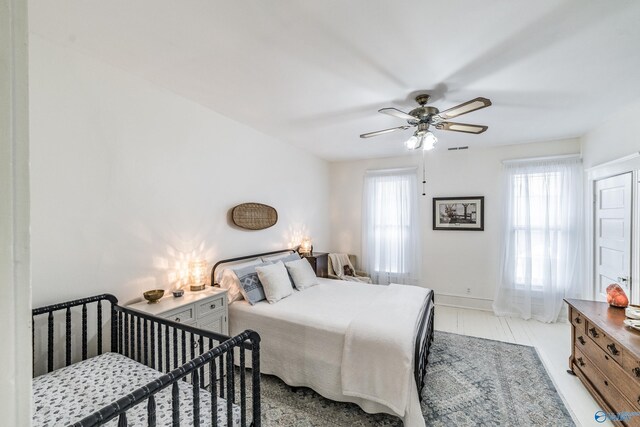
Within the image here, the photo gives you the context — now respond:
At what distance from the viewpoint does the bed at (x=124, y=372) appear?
123 cm

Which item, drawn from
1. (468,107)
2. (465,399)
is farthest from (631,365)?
(468,107)

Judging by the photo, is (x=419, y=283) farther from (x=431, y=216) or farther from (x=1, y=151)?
(x=1, y=151)

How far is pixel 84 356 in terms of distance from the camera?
2035 mm

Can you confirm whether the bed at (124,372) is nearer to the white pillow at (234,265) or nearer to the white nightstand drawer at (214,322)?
the white nightstand drawer at (214,322)

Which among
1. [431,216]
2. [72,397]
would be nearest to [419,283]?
[431,216]

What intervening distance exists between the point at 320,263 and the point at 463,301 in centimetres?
246

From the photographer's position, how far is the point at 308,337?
2.48 m

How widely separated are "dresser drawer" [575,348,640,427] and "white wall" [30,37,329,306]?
11.7ft

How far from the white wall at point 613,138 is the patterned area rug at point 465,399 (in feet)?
7.91

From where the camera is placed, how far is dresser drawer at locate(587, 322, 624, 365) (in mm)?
2043

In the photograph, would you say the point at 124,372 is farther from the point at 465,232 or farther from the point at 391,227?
the point at 465,232

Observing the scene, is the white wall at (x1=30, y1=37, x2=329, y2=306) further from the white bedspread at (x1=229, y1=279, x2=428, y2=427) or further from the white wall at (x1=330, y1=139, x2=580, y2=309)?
the white wall at (x1=330, y1=139, x2=580, y2=309)

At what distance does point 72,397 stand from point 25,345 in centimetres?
159

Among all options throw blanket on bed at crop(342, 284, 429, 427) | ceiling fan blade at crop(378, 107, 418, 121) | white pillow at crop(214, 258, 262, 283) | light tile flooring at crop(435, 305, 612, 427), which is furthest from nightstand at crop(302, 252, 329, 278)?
ceiling fan blade at crop(378, 107, 418, 121)
